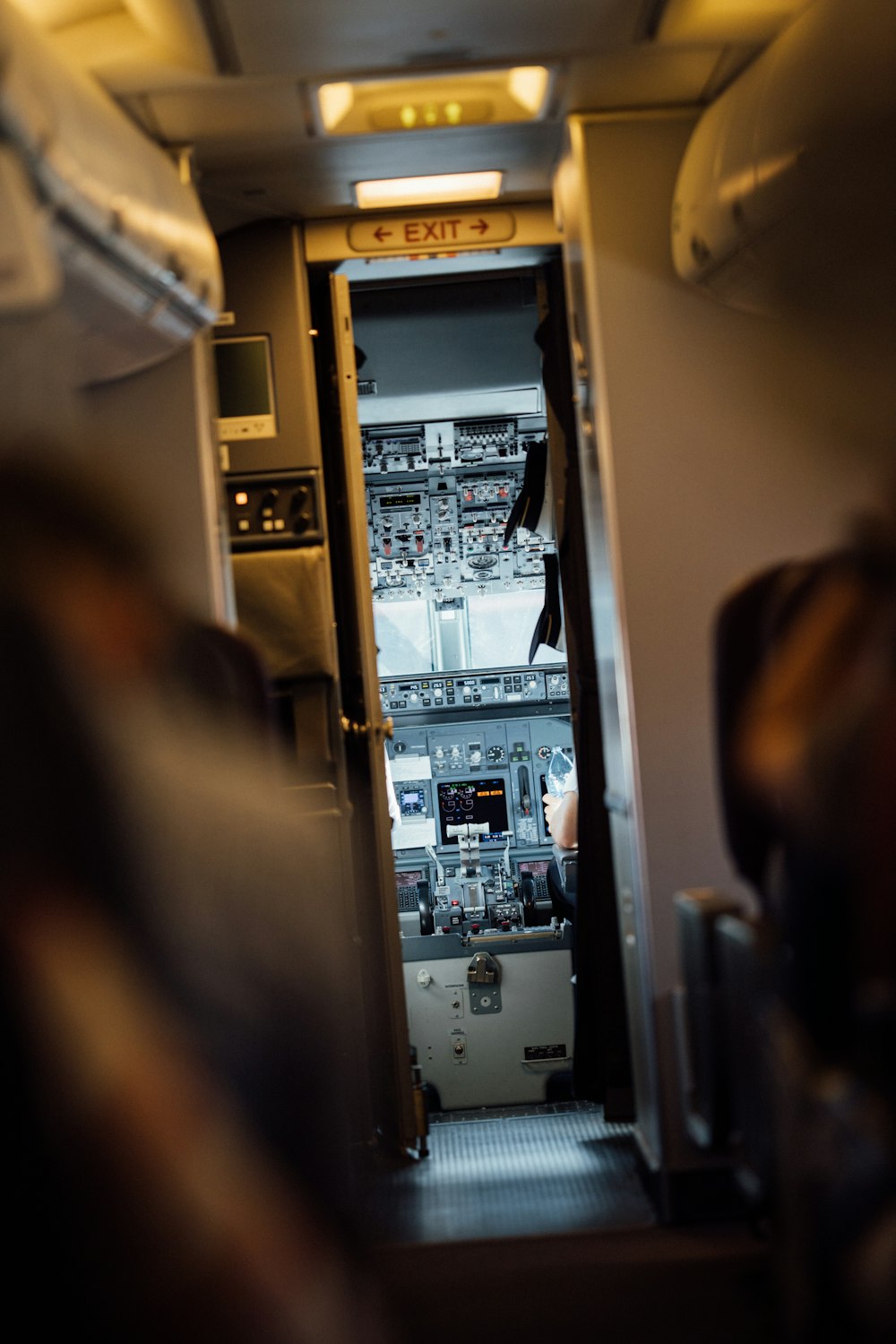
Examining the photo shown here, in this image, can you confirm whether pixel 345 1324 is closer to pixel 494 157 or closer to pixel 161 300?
pixel 161 300

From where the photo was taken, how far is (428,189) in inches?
153

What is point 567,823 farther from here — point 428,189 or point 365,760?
point 428,189

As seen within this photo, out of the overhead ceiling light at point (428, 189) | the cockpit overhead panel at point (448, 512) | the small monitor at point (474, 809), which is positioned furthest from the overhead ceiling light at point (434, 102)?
the small monitor at point (474, 809)

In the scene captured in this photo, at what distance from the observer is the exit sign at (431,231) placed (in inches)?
162

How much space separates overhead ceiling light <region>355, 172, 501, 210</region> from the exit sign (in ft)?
0.40

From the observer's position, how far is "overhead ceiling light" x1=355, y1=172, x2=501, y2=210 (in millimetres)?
3850

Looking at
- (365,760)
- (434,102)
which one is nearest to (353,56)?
(434,102)

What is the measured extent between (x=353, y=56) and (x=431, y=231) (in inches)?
43.7

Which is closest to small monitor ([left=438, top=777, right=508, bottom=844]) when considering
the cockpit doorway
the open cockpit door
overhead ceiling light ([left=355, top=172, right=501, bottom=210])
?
the cockpit doorway

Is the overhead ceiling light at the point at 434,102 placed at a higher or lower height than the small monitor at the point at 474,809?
higher

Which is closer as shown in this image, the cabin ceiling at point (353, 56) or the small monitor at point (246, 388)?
the cabin ceiling at point (353, 56)

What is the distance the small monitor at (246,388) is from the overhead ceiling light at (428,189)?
0.60m

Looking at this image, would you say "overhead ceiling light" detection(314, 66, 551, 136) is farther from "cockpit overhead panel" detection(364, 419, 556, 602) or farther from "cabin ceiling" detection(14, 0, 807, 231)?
"cockpit overhead panel" detection(364, 419, 556, 602)

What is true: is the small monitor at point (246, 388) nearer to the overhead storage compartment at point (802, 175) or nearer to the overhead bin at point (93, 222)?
the overhead bin at point (93, 222)
